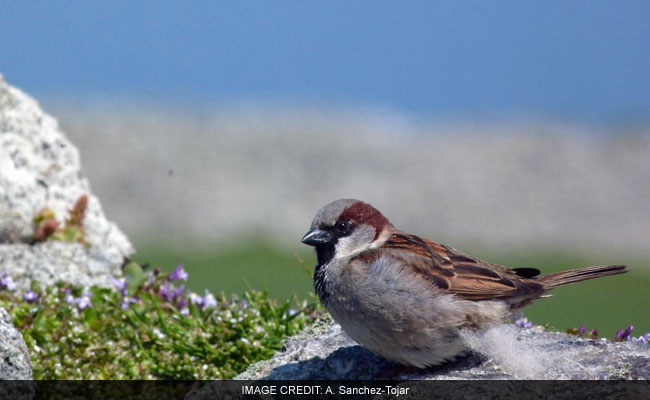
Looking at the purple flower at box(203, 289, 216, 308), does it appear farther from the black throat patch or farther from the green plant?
the black throat patch

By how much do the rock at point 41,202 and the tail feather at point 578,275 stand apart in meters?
4.62

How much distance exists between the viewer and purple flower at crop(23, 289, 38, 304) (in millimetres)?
7379

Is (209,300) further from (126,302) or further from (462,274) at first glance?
(462,274)

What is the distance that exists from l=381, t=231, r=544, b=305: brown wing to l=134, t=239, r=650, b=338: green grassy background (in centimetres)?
233

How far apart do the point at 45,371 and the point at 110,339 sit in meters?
0.68

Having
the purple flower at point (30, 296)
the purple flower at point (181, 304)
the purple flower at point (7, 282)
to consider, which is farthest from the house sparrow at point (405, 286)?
the purple flower at point (7, 282)

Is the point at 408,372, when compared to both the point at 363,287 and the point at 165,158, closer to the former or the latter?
the point at 363,287

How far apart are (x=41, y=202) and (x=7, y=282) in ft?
5.34

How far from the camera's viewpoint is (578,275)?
5.39 metres

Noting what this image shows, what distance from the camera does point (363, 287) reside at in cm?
493

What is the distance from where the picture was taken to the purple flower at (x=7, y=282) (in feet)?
24.6

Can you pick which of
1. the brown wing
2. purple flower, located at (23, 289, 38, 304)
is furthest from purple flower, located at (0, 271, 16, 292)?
the brown wing

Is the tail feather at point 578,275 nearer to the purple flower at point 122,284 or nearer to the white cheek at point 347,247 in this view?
the white cheek at point 347,247

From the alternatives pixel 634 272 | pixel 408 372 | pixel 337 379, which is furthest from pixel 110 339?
pixel 634 272
